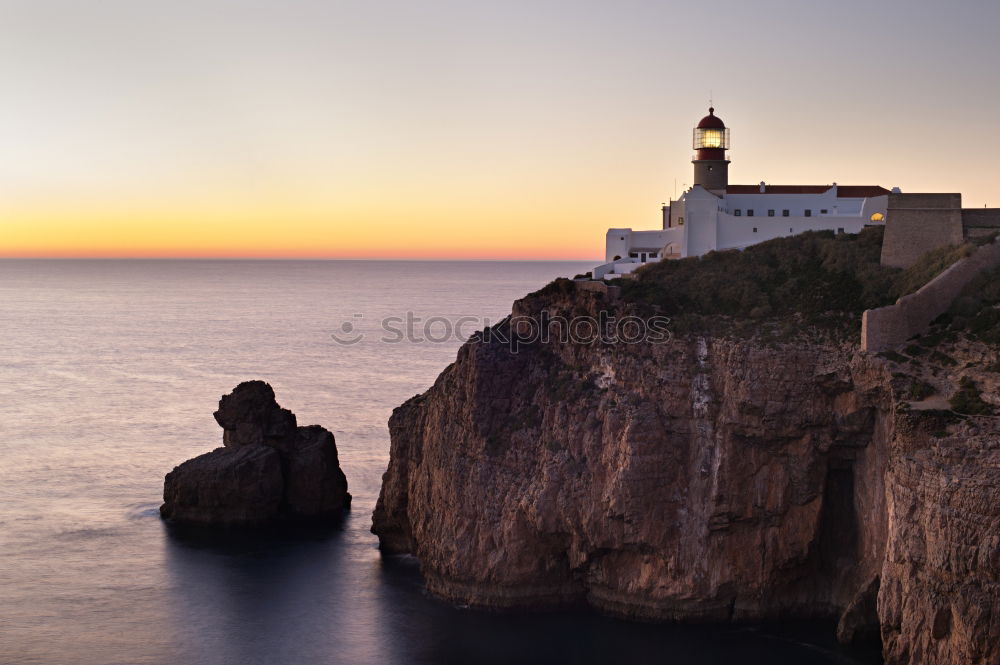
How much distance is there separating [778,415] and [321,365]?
5963 cm

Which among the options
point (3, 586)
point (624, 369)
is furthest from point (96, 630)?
point (624, 369)

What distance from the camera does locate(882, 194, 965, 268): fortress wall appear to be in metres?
37.3

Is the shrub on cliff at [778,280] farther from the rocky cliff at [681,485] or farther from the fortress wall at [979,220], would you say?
the fortress wall at [979,220]

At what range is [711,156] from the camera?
56.6m

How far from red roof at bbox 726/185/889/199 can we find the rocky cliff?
23495 millimetres

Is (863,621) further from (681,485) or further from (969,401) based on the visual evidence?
(969,401)

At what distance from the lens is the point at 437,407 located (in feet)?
121

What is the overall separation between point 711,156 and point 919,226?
2001 centimetres

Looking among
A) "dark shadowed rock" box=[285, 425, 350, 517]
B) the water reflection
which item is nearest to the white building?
"dark shadowed rock" box=[285, 425, 350, 517]

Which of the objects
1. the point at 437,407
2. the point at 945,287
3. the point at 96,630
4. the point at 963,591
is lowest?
the point at 96,630

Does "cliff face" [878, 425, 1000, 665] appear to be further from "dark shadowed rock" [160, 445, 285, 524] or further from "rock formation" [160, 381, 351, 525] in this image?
"dark shadowed rock" [160, 445, 285, 524]

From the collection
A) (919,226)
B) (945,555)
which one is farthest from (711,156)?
(945,555)

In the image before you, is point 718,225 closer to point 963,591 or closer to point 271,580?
point 271,580

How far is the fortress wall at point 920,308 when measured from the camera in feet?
→ 102
